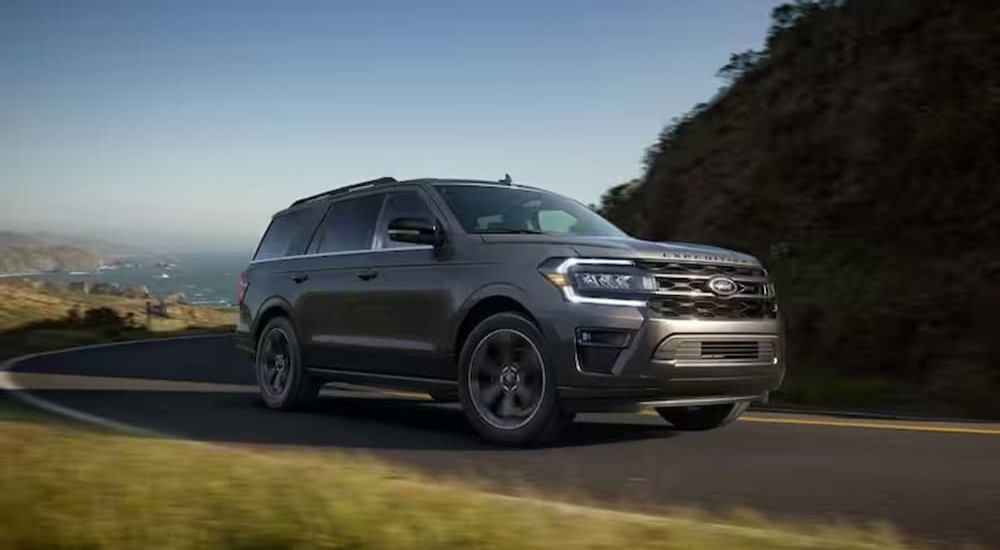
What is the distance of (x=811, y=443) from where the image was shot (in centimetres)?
805

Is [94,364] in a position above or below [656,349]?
below

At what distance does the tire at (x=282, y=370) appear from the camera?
10242 millimetres

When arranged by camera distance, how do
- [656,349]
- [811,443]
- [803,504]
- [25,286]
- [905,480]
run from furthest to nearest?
1. [25,286]
2. [811,443]
3. [656,349]
4. [905,480]
5. [803,504]

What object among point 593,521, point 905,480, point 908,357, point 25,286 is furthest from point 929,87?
point 25,286

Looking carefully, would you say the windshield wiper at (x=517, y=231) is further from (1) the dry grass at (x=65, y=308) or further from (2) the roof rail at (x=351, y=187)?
(1) the dry grass at (x=65, y=308)

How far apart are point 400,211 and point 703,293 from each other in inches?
110

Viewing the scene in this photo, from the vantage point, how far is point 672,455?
24.9 feet

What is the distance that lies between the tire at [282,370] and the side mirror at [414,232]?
7.12 ft

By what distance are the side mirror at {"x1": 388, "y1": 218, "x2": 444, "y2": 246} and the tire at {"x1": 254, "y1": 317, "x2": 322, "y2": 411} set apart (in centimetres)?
217

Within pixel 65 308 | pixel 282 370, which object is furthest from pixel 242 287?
pixel 65 308

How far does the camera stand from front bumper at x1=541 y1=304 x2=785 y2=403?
7359 mm

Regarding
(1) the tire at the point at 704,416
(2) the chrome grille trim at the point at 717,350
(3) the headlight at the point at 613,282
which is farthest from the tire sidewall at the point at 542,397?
(1) the tire at the point at 704,416

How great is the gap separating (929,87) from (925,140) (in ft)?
4.59

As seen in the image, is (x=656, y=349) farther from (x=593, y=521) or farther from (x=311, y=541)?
(x=311, y=541)
